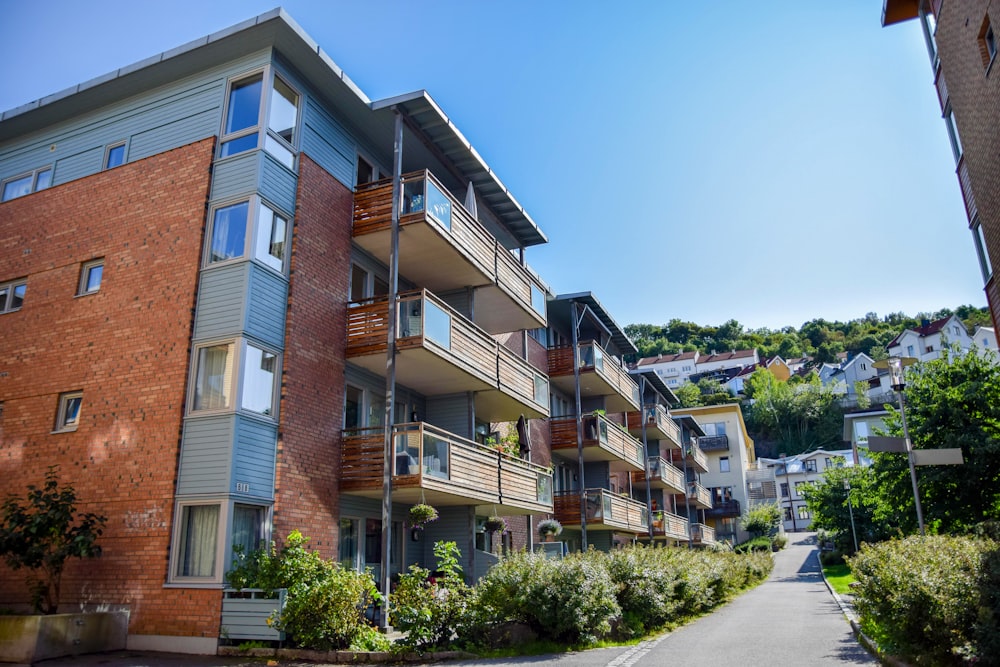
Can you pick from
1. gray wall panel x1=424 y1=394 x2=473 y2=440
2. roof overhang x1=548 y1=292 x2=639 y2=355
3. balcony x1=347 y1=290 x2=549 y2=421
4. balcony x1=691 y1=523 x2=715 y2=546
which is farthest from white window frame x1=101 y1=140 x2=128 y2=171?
balcony x1=691 y1=523 x2=715 y2=546

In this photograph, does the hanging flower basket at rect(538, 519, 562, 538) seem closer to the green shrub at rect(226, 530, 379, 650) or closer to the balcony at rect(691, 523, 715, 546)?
the green shrub at rect(226, 530, 379, 650)

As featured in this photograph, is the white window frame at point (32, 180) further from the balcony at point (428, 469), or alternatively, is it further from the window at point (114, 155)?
the balcony at point (428, 469)

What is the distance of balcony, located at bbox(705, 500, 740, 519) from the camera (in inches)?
2488

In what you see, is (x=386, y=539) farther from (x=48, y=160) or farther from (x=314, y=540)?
(x=48, y=160)

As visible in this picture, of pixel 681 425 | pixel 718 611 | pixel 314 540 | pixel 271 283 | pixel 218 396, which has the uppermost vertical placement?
pixel 681 425

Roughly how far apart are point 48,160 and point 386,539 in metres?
A: 12.4

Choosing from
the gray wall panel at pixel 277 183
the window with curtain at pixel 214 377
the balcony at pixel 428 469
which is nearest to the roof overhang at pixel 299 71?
the gray wall panel at pixel 277 183

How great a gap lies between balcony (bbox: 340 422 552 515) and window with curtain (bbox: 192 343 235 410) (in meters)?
3.14

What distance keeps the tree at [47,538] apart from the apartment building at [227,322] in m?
0.50

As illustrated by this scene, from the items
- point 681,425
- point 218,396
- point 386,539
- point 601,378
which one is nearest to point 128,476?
point 218,396

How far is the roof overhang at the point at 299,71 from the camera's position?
15938mm

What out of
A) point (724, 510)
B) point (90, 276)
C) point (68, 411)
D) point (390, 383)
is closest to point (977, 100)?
point (390, 383)

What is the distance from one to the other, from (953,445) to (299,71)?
20333 mm

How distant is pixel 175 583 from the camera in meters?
13.4
